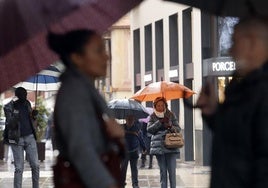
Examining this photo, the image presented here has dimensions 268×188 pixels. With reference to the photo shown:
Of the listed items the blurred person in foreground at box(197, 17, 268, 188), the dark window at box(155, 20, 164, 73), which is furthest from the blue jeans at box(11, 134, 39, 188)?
the dark window at box(155, 20, 164, 73)

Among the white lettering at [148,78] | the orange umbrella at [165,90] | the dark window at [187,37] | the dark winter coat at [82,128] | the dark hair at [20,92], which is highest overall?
the dark window at [187,37]

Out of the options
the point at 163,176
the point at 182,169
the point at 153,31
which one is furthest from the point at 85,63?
the point at 153,31

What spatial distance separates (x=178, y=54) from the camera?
32.5 metres

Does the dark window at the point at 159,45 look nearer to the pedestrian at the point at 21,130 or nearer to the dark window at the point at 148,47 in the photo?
the dark window at the point at 148,47

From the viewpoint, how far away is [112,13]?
693 centimetres

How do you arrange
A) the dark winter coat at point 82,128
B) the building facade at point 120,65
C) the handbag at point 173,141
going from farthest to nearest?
the building facade at point 120,65, the handbag at point 173,141, the dark winter coat at point 82,128

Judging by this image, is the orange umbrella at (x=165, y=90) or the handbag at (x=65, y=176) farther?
the orange umbrella at (x=165, y=90)

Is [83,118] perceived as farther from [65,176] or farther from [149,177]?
[149,177]

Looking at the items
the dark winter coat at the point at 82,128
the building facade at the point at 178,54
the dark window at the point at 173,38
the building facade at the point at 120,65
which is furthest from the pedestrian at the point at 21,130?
the building facade at the point at 120,65

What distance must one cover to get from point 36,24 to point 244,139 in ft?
6.69

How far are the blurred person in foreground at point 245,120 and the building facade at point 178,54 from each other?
1725cm

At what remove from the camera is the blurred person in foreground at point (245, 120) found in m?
4.70

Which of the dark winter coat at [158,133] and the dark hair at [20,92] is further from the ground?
the dark hair at [20,92]

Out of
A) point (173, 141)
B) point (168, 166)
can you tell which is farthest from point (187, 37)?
point (173, 141)
